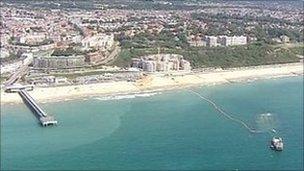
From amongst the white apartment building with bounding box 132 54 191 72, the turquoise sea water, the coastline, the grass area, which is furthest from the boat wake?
the grass area

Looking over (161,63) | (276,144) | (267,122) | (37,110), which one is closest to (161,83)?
(161,63)

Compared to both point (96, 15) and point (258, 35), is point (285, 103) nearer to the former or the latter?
point (258, 35)

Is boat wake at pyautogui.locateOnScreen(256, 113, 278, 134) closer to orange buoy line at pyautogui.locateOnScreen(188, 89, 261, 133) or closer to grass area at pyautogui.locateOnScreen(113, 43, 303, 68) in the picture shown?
orange buoy line at pyautogui.locateOnScreen(188, 89, 261, 133)

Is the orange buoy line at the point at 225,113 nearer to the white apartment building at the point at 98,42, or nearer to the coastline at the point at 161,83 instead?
the coastline at the point at 161,83

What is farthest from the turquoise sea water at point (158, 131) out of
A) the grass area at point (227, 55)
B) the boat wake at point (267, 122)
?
the grass area at point (227, 55)

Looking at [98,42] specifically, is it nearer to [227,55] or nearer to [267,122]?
[227,55]

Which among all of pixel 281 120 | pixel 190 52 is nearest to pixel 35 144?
pixel 281 120
